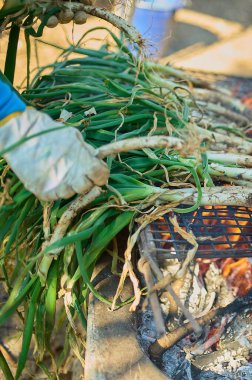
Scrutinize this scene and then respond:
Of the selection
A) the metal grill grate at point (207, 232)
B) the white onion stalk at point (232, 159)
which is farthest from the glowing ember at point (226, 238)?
the white onion stalk at point (232, 159)

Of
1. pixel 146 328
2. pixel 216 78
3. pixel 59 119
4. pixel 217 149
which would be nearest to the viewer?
pixel 146 328

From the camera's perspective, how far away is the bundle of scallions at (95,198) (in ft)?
Result: 4.50

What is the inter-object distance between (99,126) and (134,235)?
38 cm

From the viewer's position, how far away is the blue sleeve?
124 centimetres

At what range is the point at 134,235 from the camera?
4.49 ft

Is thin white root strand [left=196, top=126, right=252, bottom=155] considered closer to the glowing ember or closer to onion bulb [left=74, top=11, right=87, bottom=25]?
the glowing ember

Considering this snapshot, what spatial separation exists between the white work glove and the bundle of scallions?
5 centimetres

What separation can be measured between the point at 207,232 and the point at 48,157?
55cm

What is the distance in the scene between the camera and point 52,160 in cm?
121

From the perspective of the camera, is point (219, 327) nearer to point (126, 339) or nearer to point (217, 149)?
point (126, 339)

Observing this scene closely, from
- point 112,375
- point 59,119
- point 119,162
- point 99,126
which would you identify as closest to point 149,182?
point 119,162

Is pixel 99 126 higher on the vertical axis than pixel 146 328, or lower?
higher

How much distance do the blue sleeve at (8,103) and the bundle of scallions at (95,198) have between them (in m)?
0.21

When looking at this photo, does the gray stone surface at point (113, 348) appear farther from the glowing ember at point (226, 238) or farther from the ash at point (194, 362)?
the glowing ember at point (226, 238)
